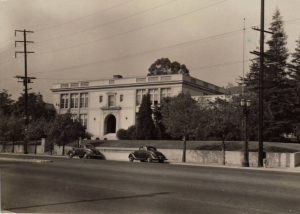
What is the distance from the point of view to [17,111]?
90.3m

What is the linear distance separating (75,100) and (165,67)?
74.5ft

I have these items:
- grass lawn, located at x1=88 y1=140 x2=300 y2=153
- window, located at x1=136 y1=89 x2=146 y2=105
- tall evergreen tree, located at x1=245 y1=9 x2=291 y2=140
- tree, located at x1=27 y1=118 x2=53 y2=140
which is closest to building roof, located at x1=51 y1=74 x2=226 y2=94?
window, located at x1=136 y1=89 x2=146 y2=105

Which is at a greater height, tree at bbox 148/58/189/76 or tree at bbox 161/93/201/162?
tree at bbox 148/58/189/76

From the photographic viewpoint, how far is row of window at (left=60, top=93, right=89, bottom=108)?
291 feet

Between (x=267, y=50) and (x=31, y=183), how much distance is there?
52831 mm

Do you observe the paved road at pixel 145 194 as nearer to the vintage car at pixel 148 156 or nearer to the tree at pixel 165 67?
the vintage car at pixel 148 156

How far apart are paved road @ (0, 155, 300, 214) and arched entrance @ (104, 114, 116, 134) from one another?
6355cm

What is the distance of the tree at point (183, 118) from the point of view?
44062mm

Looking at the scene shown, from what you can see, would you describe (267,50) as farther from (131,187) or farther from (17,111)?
(131,187)

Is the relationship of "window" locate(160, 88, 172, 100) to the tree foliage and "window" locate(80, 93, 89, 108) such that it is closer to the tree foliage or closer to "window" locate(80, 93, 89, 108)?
"window" locate(80, 93, 89, 108)

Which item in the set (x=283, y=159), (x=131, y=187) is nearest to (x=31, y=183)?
(x=131, y=187)

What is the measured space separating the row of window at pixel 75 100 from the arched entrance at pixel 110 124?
5.72 meters

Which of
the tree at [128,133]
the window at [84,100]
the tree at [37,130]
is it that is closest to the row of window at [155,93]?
the tree at [128,133]

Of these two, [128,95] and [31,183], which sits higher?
[128,95]
